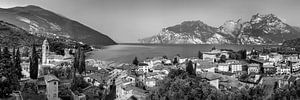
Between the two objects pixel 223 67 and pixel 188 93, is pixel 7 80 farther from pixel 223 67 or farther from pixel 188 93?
pixel 223 67

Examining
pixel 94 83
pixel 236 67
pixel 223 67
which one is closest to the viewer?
pixel 94 83

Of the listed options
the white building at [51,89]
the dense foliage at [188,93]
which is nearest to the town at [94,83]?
the white building at [51,89]

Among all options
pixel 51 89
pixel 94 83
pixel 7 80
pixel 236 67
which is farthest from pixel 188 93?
pixel 236 67

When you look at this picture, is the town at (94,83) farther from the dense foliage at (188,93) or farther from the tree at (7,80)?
the dense foliage at (188,93)

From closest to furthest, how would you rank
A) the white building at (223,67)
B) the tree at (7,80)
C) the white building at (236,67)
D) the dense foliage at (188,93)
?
the tree at (7,80), the dense foliage at (188,93), the white building at (223,67), the white building at (236,67)

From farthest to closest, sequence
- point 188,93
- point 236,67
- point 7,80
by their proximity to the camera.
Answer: point 236,67, point 188,93, point 7,80

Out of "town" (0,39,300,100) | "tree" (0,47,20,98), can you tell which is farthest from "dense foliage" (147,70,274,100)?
"tree" (0,47,20,98)

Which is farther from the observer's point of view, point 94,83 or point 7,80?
point 94,83

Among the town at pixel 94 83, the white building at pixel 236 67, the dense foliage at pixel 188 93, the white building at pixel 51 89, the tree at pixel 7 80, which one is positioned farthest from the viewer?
the white building at pixel 236 67

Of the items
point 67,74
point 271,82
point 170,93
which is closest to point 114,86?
point 67,74

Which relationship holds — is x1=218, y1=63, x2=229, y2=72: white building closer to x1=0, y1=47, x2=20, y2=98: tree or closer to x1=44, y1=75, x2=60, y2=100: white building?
x1=44, y1=75, x2=60, y2=100: white building

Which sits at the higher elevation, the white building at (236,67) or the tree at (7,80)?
the tree at (7,80)
